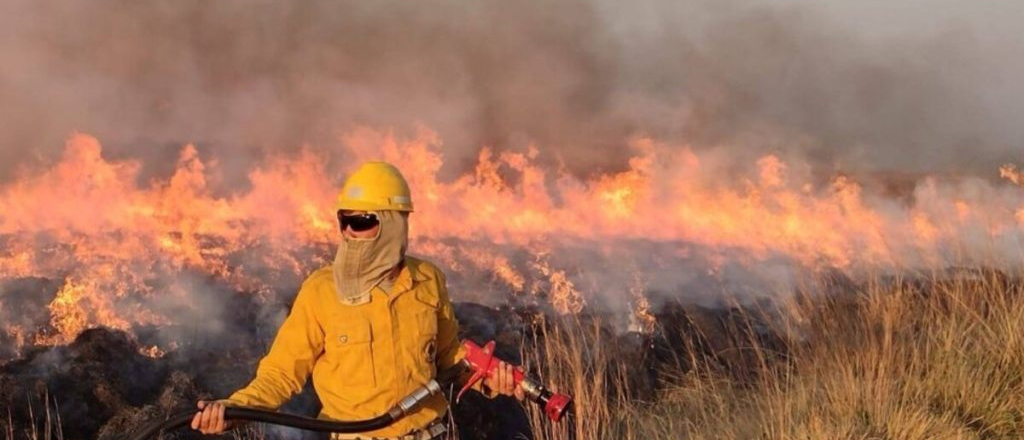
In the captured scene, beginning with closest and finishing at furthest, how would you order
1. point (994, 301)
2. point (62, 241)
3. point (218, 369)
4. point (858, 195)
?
1. point (994, 301)
2. point (218, 369)
3. point (62, 241)
4. point (858, 195)

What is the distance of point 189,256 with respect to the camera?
9.98 meters

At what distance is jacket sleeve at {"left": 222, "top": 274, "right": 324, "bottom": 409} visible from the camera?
2.87 m

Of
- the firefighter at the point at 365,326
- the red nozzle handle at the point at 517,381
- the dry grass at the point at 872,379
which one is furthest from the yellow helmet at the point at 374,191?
the dry grass at the point at 872,379

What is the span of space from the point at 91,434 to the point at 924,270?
6.75 m

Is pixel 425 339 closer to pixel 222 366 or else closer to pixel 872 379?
pixel 872 379

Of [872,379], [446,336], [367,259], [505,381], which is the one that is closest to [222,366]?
[446,336]

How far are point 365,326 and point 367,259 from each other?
0.90 feet

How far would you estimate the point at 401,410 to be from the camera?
9.19ft

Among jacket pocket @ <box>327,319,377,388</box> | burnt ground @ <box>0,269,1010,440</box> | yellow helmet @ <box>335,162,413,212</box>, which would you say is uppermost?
yellow helmet @ <box>335,162,413,212</box>

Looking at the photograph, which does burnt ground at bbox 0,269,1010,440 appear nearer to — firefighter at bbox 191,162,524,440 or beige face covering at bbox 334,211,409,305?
firefighter at bbox 191,162,524,440

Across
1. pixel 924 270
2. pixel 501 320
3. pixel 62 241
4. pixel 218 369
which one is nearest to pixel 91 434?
pixel 218 369

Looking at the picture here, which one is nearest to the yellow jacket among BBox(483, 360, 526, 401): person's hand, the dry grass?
BBox(483, 360, 526, 401): person's hand

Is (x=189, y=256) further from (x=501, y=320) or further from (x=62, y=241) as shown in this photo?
(x=501, y=320)

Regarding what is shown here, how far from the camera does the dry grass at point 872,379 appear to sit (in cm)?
364
